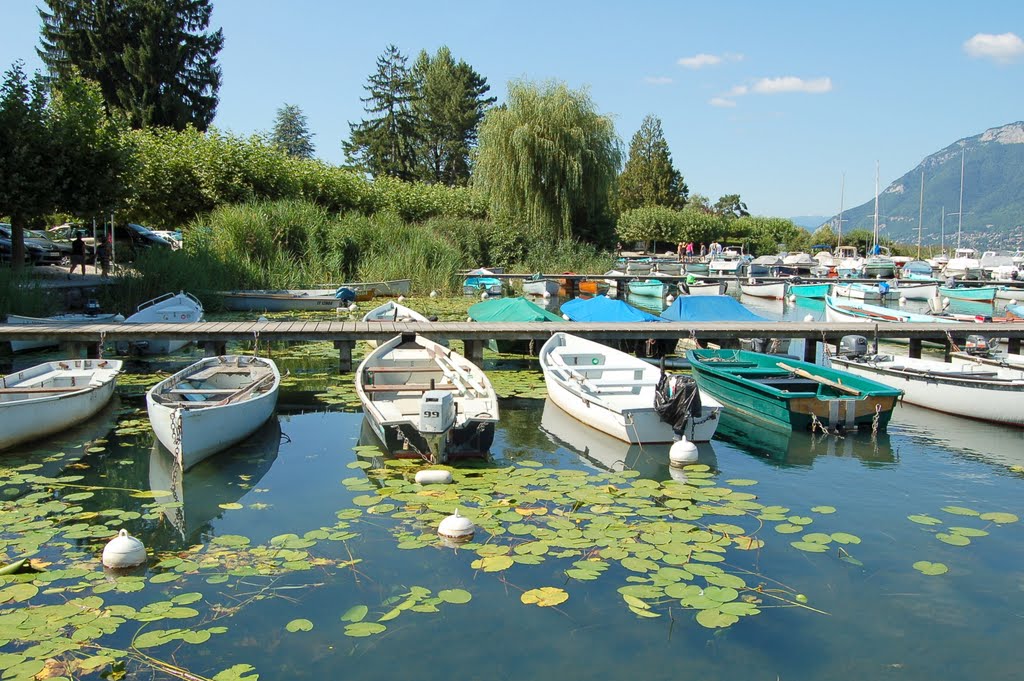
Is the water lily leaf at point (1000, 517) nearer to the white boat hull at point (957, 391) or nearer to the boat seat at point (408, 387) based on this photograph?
the white boat hull at point (957, 391)

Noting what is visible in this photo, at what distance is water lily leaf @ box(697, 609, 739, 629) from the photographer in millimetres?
5871

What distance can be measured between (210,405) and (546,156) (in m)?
27.7

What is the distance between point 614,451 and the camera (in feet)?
35.9

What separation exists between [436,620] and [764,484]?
4998 millimetres

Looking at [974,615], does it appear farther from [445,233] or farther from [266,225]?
[445,233]

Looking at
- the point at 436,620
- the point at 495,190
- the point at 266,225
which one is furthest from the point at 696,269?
the point at 436,620

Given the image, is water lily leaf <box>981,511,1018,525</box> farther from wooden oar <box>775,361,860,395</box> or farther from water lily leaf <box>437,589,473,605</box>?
water lily leaf <box>437,589,473,605</box>

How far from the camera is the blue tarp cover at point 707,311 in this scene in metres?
19.0

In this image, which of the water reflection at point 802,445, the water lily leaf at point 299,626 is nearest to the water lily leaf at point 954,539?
the water reflection at point 802,445

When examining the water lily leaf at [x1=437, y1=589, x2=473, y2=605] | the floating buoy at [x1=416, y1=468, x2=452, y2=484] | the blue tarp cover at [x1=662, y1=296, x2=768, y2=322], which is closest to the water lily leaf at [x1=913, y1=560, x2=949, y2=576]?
the water lily leaf at [x1=437, y1=589, x2=473, y2=605]

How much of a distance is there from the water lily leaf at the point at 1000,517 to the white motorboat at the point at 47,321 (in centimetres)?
1501

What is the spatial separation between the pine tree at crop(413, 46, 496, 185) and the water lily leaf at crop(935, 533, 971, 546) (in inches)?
2242

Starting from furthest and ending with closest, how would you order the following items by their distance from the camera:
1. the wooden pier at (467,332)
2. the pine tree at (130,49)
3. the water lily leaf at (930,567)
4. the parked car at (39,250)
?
1. the pine tree at (130,49)
2. the parked car at (39,250)
3. the wooden pier at (467,332)
4. the water lily leaf at (930,567)

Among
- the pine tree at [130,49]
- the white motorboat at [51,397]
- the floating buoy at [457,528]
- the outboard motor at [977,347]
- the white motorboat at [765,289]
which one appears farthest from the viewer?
the pine tree at [130,49]
